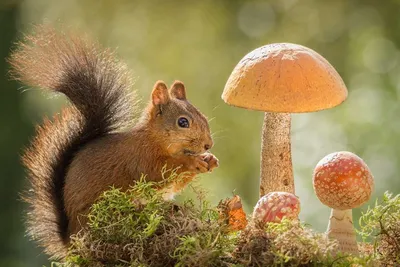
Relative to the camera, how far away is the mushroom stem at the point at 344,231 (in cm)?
338

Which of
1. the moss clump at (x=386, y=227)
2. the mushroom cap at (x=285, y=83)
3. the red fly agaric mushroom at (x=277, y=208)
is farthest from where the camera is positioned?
the mushroom cap at (x=285, y=83)

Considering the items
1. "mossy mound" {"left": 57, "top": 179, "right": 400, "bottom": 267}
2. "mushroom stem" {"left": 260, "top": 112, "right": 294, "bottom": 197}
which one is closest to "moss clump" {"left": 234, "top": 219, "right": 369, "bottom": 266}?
"mossy mound" {"left": 57, "top": 179, "right": 400, "bottom": 267}

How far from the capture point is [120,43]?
1077cm

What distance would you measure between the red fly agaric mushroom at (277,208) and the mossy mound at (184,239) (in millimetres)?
126

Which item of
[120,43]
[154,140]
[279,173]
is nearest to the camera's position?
[154,140]

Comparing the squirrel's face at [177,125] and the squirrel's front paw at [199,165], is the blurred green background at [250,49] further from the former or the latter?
the squirrel's front paw at [199,165]

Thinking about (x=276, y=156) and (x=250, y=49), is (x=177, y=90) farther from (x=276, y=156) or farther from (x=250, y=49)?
(x=250, y=49)

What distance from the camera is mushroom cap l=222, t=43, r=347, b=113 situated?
363cm

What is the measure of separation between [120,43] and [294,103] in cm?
740

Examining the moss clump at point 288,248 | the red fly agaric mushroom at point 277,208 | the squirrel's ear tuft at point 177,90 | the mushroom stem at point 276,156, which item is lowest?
the moss clump at point 288,248

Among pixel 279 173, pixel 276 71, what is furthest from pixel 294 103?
pixel 279 173

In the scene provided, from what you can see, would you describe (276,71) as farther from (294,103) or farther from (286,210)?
(286,210)

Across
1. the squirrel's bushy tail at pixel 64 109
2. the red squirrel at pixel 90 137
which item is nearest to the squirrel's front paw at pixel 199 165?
the red squirrel at pixel 90 137

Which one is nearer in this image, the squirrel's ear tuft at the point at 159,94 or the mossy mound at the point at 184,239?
the mossy mound at the point at 184,239
